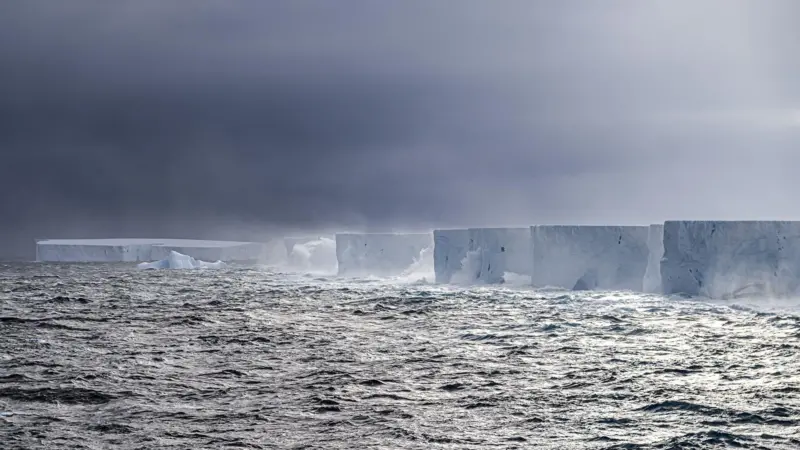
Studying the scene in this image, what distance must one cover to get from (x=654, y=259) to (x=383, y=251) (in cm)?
1420

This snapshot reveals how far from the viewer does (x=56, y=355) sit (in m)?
11.6

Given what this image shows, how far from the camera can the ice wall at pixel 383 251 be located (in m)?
32.7

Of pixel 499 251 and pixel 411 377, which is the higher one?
pixel 499 251

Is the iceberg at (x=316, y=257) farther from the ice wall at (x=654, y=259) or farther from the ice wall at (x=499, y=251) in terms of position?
the ice wall at (x=654, y=259)

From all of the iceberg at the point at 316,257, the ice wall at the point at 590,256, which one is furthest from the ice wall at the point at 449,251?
the iceberg at the point at 316,257

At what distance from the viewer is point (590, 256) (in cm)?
2127

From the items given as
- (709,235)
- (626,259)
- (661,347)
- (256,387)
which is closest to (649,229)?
(626,259)

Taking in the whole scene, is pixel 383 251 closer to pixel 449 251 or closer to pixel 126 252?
pixel 449 251

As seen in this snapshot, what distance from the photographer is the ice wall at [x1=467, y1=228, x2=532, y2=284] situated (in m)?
24.1

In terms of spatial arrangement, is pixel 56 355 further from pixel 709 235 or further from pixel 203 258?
pixel 203 258

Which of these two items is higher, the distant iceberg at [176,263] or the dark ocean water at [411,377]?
the distant iceberg at [176,263]

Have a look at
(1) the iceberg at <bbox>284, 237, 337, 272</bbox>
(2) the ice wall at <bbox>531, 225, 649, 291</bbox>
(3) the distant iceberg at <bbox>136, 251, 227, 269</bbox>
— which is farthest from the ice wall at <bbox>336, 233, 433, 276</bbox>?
(3) the distant iceberg at <bbox>136, 251, 227, 269</bbox>

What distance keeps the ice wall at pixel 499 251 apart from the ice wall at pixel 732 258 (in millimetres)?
6126

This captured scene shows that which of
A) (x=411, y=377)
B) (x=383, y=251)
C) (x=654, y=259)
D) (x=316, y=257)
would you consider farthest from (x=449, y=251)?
(x=316, y=257)
